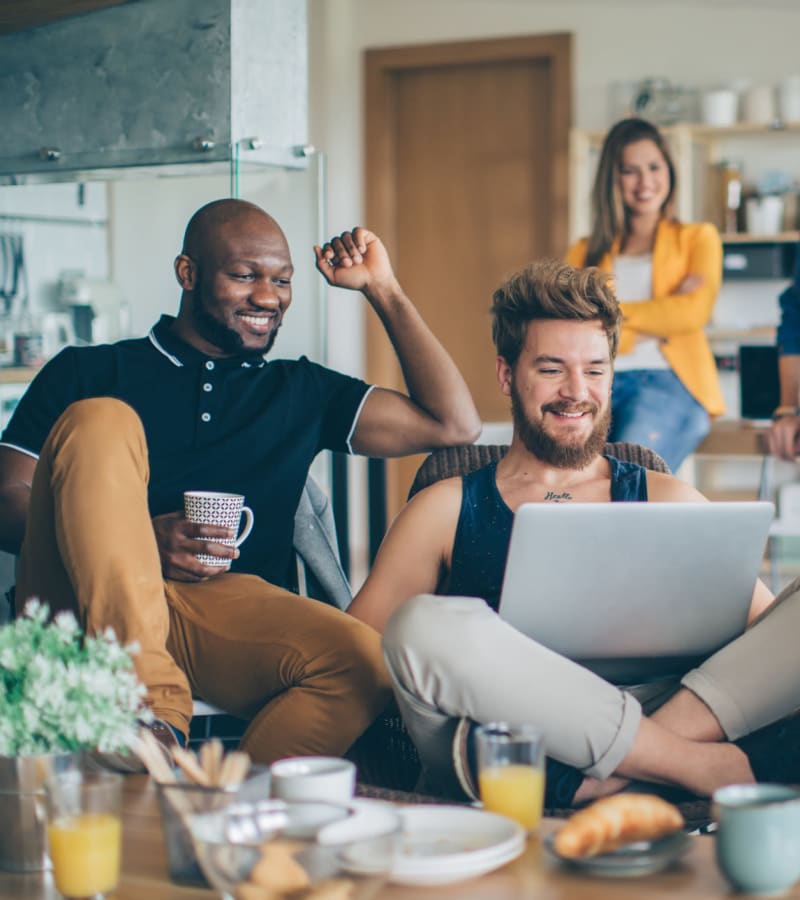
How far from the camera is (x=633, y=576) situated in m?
1.76

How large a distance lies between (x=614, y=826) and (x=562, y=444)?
3.09 ft

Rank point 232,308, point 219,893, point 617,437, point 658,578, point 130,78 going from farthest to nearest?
point 617,437, point 130,78, point 232,308, point 658,578, point 219,893

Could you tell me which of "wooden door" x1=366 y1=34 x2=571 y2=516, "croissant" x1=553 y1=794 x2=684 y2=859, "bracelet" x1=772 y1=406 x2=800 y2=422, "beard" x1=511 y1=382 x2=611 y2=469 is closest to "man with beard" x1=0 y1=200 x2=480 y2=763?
"beard" x1=511 y1=382 x2=611 y2=469

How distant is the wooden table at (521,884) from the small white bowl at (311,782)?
0.10m

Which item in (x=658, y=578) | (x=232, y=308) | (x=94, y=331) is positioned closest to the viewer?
(x=658, y=578)

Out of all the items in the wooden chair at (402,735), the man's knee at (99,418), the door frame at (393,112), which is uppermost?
the door frame at (393,112)

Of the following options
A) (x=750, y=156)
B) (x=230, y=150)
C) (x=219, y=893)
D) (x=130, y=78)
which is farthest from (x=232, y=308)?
(x=750, y=156)

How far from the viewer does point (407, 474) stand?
6.62m

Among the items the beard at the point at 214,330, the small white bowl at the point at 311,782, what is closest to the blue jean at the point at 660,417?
the beard at the point at 214,330

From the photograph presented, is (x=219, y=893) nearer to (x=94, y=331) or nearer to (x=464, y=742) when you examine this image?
(x=464, y=742)

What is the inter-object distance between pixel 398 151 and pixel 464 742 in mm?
5305

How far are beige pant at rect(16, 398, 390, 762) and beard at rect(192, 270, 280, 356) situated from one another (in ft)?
1.59

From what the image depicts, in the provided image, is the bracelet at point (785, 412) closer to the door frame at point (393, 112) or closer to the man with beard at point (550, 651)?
the man with beard at point (550, 651)

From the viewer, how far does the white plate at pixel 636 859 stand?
1218mm
